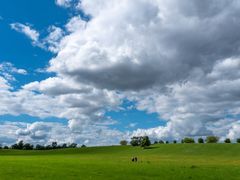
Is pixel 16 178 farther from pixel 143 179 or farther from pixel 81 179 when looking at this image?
pixel 143 179

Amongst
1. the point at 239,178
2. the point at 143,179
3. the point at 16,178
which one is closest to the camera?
the point at 16,178

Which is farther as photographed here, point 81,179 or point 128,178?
point 128,178

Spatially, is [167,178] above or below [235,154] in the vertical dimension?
below

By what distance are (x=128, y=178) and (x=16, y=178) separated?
11218 mm

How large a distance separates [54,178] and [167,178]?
473 inches

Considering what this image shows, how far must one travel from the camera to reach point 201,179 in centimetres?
3741

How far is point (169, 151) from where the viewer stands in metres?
170

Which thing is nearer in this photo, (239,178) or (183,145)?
(239,178)

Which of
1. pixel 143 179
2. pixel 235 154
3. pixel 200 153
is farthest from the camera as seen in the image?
pixel 200 153

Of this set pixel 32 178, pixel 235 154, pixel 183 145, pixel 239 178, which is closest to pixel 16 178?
pixel 32 178

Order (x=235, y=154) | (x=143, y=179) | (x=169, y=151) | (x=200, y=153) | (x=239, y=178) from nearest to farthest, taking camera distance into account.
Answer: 1. (x=143, y=179)
2. (x=239, y=178)
3. (x=235, y=154)
4. (x=200, y=153)
5. (x=169, y=151)

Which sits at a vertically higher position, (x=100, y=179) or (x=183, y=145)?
(x=183, y=145)

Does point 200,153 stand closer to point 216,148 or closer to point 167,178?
point 216,148

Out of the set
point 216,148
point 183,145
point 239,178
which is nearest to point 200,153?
point 216,148
